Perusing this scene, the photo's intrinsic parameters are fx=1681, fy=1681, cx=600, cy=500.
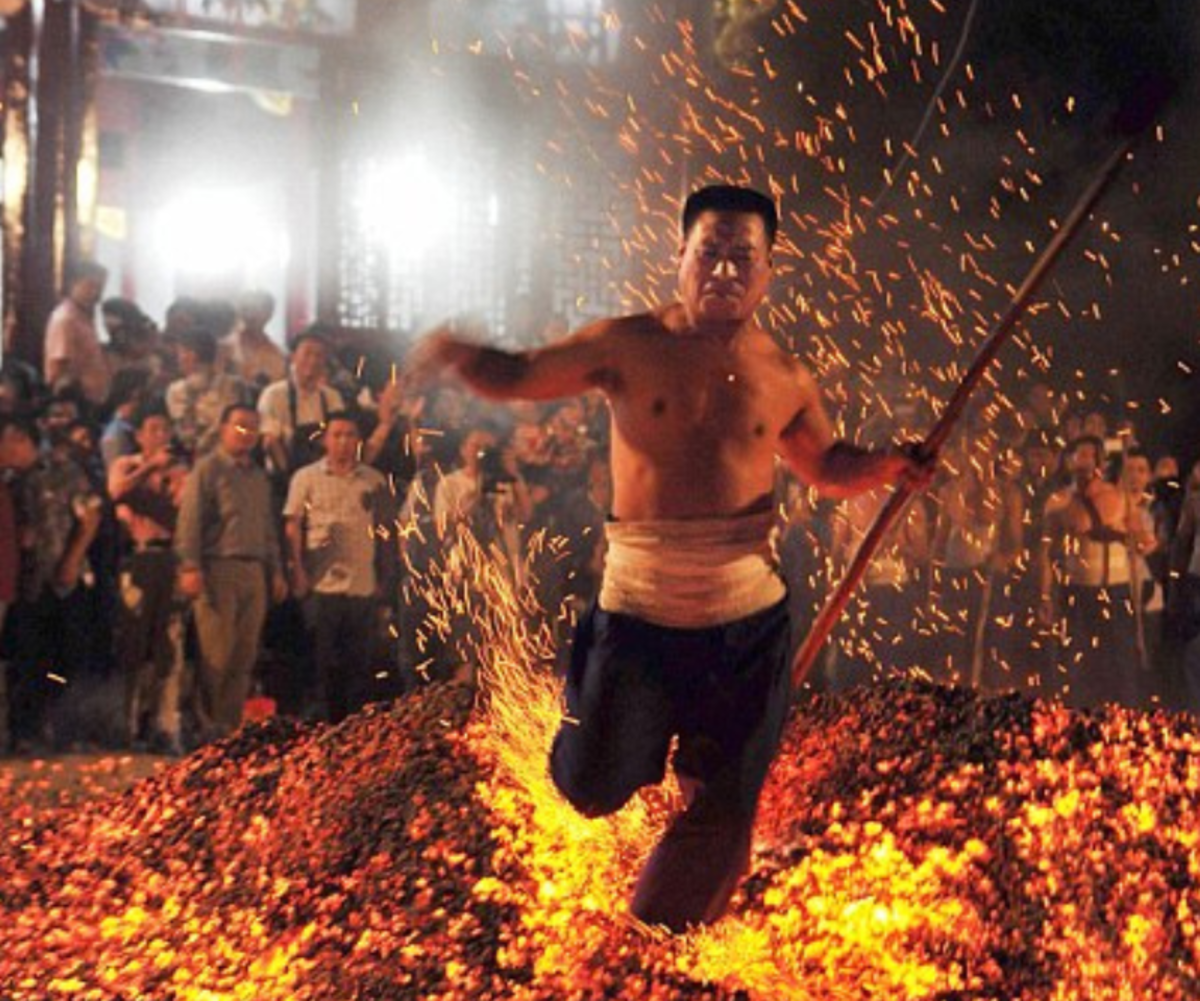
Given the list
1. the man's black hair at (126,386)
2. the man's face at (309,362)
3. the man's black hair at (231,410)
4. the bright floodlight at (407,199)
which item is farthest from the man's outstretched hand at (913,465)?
the bright floodlight at (407,199)

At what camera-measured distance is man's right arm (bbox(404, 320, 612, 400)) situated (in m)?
4.17

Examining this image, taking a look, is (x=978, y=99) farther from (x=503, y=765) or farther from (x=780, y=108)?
(x=503, y=765)

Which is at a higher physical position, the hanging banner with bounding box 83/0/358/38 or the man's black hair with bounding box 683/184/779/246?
the hanging banner with bounding box 83/0/358/38

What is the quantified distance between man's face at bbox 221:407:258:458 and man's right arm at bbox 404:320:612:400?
344cm

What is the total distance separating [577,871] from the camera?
5.18 m

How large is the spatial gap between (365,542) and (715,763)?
3614mm

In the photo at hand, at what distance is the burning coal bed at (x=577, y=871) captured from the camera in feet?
15.2

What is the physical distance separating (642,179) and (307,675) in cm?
438

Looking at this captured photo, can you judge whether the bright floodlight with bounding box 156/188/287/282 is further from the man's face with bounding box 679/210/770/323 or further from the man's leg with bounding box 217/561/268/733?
the man's face with bounding box 679/210/770/323

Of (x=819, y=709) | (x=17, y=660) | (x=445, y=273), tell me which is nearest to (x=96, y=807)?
(x=17, y=660)

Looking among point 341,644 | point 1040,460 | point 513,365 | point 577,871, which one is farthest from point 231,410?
point 1040,460

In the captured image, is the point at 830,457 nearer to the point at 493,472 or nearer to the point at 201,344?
the point at 493,472

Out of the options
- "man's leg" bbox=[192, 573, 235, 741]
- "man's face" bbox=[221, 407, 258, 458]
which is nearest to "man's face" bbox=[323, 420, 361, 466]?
"man's face" bbox=[221, 407, 258, 458]

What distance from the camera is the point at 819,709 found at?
22.9 ft
